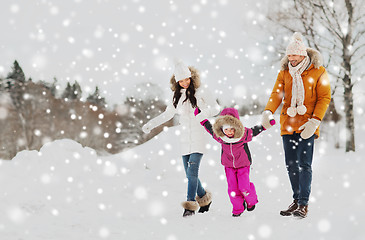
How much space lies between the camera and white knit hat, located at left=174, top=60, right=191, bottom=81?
16.5 ft

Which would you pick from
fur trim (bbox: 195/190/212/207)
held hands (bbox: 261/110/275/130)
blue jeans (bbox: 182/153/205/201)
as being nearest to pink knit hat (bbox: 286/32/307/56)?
held hands (bbox: 261/110/275/130)

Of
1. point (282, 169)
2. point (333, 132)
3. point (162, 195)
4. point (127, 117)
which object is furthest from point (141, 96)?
point (162, 195)

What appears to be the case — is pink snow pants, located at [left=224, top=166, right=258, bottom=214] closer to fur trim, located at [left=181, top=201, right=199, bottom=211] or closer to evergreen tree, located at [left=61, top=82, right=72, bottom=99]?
fur trim, located at [left=181, top=201, right=199, bottom=211]

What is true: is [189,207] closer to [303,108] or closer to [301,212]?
[301,212]

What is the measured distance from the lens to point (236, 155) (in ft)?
15.8

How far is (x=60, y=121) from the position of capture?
37.8 metres

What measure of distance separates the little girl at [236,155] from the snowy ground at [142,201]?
0.23m

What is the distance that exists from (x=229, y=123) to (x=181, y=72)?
3.38 feet

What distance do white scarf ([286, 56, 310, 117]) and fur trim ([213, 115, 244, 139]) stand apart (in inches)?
26.3

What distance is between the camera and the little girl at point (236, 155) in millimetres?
4781

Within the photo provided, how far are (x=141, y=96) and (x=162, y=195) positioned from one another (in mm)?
27641

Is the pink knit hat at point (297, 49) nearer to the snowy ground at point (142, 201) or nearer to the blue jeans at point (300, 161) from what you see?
the blue jeans at point (300, 161)

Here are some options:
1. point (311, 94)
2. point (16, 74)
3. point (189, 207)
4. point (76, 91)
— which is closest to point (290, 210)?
point (189, 207)

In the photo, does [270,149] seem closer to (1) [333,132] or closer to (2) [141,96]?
(1) [333,132]
